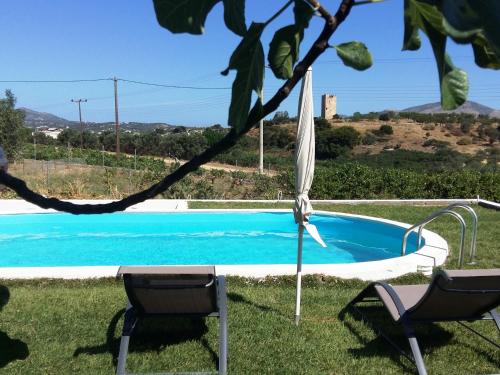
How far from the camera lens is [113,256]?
979 centimetres

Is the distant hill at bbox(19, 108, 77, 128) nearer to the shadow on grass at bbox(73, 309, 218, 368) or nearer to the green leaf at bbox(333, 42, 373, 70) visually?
the shadow on grass at bbox(73, 309, 218, 368)

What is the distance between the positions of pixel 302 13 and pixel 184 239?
10.6 meters

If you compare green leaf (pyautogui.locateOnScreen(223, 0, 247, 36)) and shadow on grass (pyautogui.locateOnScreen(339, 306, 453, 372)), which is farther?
shadow on grass (pyautogui.locateOnScreen(339, 306, 453, 372))

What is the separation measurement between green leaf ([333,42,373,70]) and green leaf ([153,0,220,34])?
0.14 metres

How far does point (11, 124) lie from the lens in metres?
23.0

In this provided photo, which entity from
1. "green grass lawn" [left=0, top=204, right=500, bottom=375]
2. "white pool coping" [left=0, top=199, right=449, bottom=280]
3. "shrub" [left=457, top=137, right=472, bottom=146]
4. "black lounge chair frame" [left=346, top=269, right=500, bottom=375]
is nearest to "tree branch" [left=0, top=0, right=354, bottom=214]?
"green grass lawn" [left=0, top=204, right=500, bottom=375]

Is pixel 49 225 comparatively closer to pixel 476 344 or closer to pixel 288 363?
pixel 288 363

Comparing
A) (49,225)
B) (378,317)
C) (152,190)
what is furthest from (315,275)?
(49,225)

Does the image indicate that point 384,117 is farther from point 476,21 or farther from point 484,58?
point 476,21

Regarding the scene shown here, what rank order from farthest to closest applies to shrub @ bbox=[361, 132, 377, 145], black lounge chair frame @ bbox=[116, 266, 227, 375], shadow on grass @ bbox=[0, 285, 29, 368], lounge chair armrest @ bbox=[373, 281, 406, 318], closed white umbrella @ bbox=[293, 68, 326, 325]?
1. shrub @ bbox=[361, 132, 377, 145]
2. closed white umbrella @ bbox=[293, 68, 326, 325]
3. lounge chair armrest @ bbox=[373, 281, 406, 318]
4. black lounge chair frame @ bbox=[116, 266, 227, 375]
5. shadow on grass @ bbox=[0, 285, 29, 368]

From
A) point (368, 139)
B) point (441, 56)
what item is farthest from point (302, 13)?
point (368, 139)

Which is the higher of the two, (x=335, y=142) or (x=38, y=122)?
(x=38, y=122)

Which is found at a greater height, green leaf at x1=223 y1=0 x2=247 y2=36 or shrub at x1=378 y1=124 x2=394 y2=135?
shrub at x1=378 y1=124 x2=394 y2=135

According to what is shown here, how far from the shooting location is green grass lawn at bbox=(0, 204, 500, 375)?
12.6 feet
